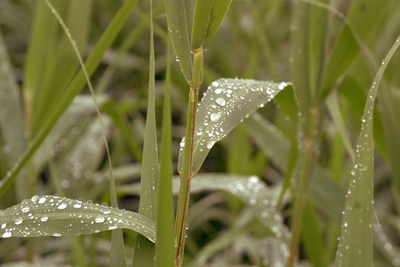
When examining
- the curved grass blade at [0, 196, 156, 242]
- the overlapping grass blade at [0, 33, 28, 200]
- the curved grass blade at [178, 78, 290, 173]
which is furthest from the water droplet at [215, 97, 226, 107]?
the overlapping grass blade at [0, 33, 28, 200]

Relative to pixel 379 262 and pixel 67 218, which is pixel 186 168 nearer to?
pixel 67 218

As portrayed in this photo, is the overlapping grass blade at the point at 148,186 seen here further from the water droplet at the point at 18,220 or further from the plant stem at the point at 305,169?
the plant stem at the point at 305,169

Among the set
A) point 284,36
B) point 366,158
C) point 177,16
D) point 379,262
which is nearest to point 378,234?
point 379,262

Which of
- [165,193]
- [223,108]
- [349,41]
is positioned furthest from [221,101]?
[349,41]

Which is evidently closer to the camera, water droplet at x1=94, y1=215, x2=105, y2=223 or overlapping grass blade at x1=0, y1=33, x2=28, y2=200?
water droplet at x1=94, y1=215, x2=105, y2=223

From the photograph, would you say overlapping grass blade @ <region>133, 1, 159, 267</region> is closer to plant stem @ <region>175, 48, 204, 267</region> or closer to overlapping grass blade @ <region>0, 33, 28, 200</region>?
plant stem @ <region>175, 48, 204, 267</region>

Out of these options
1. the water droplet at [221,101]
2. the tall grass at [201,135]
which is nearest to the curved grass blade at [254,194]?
the tall grass at [201,135]

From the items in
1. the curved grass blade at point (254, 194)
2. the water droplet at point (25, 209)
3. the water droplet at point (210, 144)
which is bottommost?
the curved grass blade at point (254, 194)
